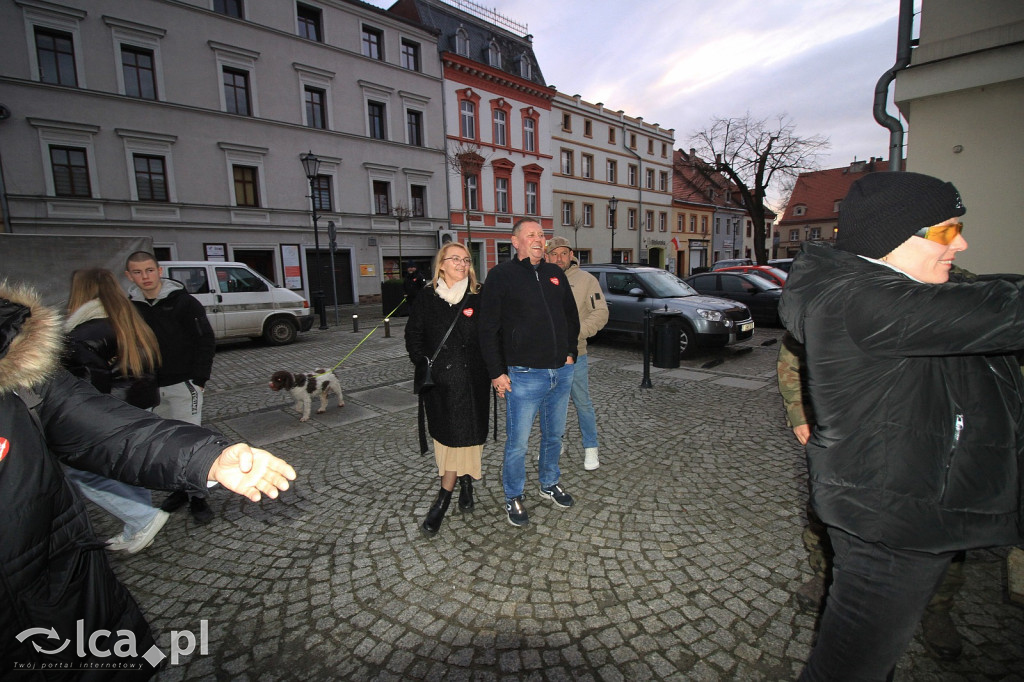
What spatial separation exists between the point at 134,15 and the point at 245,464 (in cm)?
2324

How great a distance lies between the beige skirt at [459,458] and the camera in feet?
10.6

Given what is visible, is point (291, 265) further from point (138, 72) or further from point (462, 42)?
point (462, 42)

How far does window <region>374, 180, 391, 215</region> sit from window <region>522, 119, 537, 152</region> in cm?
1056

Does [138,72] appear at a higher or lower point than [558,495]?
higher

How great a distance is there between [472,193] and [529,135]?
6.68 m

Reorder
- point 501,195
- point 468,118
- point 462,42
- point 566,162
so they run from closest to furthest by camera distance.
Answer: point 462,42 → point 468,118 → point 501,195 → point 566,162

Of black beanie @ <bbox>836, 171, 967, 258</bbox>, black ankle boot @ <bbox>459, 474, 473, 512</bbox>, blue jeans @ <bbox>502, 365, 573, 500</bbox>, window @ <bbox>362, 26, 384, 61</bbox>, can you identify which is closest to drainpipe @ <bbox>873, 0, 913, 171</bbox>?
blue jeans @ <bbox>502, 365, 573, 500</bbox>

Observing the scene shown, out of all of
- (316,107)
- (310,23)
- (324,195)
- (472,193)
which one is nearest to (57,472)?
(324,195)

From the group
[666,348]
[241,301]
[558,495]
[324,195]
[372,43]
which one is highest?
[372,43]

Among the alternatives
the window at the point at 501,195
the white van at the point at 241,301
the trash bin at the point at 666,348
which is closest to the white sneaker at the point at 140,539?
the trash bin at the point at 666,348

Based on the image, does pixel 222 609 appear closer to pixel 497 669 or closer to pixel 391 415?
pixel 497 669

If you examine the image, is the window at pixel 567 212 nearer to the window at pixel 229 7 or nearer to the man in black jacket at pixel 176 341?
the window at pixel 229 7

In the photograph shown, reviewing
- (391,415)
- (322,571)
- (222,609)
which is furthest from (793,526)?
(391,415)

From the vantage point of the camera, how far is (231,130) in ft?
61.4
